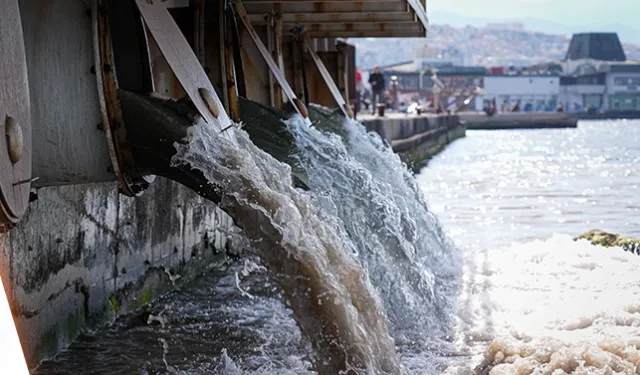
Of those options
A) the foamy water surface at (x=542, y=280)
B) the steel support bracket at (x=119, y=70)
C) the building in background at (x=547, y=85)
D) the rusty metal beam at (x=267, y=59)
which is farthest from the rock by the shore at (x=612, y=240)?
the building in background at (x=547, y=85)

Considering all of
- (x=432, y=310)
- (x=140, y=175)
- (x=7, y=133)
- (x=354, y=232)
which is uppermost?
(x=7, y=133)

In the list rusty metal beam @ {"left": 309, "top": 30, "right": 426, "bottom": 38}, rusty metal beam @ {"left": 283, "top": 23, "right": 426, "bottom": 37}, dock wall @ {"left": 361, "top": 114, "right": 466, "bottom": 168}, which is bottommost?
dock wall @ {"left": 361, "top": 114, "right": 466, "bottom": 168}

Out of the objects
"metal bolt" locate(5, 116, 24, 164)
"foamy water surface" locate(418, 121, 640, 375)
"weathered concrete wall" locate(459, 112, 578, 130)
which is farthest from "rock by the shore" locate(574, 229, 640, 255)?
"weathered concrete wall" locate(459, 112, 578, 130)

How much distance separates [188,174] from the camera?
662cm

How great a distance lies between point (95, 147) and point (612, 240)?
984 centimetres

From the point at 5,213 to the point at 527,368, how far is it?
377 centimetres

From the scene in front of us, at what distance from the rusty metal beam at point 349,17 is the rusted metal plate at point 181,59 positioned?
6.96 m

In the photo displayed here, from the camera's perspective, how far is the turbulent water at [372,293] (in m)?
6.57

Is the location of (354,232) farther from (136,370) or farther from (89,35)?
(89,35)

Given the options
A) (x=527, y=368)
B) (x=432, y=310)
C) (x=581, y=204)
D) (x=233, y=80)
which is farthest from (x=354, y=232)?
(x=581, y=204)

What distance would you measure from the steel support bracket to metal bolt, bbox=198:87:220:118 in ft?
1.46

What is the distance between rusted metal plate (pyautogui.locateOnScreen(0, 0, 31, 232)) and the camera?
5098mm

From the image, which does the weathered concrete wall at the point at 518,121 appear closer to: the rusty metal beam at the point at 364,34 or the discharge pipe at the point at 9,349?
the rusty metal beam at the point at 364,34

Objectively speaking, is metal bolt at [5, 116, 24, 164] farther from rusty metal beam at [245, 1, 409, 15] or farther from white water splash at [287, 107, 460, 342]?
rusty metal beam at [245, 1, 409, 15]
